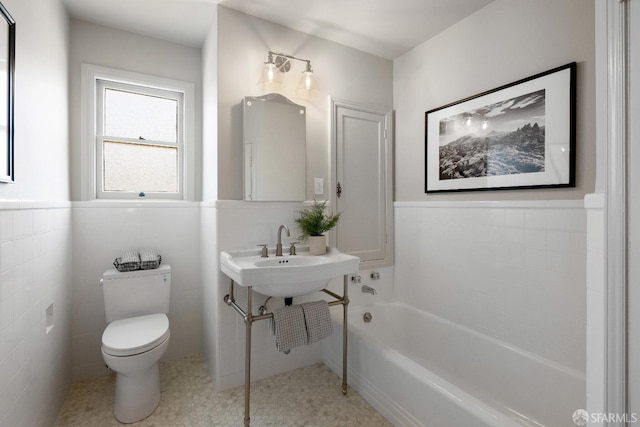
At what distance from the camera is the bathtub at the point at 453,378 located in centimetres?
141

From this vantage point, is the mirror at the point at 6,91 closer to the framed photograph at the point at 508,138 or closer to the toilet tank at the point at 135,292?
the toilet tank at the point at 135,292

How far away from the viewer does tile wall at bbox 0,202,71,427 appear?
1.12m

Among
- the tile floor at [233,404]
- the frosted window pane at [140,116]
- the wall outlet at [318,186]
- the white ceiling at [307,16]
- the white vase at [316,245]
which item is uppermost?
the white ceiling at [307,16]

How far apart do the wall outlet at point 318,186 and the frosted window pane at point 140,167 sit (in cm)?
112

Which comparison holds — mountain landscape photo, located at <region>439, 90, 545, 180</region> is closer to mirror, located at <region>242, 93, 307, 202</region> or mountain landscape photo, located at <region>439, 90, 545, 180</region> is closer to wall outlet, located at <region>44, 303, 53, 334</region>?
mirror, located at <region>242, 93, 307, 202</region>

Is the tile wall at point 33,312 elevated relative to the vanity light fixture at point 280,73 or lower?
lower

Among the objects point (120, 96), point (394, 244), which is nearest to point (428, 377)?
point (394, 244)

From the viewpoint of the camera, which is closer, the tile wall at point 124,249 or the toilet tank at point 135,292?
the toilet tank at point 135,292

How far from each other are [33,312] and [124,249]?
86 centimetres

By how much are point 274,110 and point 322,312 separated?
137 centimetres

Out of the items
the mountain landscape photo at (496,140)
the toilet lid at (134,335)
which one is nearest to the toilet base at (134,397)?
the toilet lid at (134,335)

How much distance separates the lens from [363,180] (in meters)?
2.52

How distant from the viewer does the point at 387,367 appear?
171cm

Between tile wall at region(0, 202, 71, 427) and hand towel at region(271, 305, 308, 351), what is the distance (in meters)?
1.06
